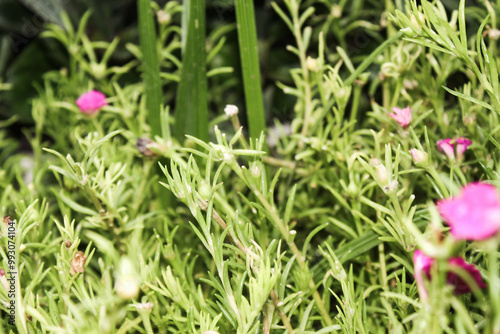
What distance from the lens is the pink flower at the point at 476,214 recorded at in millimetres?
165

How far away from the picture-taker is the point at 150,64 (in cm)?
49

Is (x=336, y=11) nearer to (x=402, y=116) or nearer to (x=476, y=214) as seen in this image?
(x=402, y=116)

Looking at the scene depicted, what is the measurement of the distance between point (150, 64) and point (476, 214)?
38 cm

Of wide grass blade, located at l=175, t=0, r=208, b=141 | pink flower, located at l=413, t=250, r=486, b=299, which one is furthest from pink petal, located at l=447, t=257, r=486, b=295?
wide grass blade, located at l=175, t=0, r=208, b=141

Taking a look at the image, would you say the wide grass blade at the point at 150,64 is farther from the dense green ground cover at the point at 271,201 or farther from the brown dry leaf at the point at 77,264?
the brown dry leaf at the point at 77,264

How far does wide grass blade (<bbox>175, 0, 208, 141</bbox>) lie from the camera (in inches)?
18.5

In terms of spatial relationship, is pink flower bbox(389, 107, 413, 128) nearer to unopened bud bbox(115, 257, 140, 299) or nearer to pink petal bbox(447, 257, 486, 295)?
pink petal bbox(447, 257, 486, 295)

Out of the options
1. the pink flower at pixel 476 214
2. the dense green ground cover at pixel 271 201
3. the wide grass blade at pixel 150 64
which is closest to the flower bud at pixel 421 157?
the dense green ground cover at pixel 271 201

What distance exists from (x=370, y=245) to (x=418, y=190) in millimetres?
130

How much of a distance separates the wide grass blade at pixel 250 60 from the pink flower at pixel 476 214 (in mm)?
309

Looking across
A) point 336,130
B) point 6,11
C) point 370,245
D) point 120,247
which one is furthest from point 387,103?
point 6,11

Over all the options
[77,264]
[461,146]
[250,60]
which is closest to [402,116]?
[461,146]

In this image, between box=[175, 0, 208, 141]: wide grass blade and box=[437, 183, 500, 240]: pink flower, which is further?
box=[175, 0, 208, 141]: wide grass blade

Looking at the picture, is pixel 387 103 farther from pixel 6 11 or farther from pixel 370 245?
pixel 6 11
